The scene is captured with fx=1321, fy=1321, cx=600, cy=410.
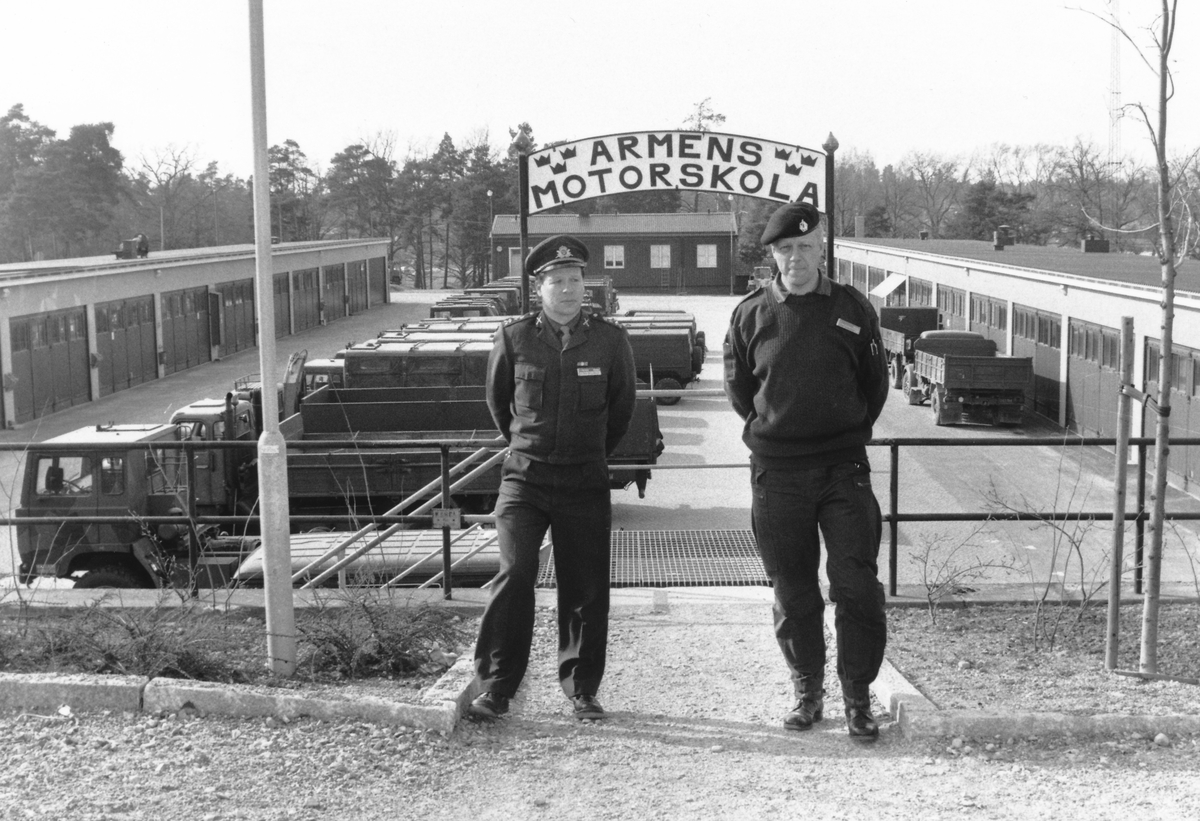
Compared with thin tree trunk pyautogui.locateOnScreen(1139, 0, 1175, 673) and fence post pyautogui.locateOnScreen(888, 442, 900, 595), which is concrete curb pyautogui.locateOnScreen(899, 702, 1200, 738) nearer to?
thin tree trunk pyautogui.locateOnScreen(1139, 0, 1175, 673)

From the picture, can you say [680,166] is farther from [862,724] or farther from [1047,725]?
[1047,725]

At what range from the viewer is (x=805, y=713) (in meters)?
4.91

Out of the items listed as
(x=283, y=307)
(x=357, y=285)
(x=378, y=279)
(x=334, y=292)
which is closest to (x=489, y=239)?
(x=378, y=279)

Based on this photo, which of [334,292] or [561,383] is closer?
[561,383]

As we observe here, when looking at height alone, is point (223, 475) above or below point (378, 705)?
below

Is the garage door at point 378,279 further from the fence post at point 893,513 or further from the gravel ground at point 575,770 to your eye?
the gravel ground at point 575,770

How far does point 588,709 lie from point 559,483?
87cm

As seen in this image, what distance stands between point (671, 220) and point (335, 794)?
70.5 metres

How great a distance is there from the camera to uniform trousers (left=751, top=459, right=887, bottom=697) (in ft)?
15.7

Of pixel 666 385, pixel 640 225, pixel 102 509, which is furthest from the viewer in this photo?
pixel 640 225

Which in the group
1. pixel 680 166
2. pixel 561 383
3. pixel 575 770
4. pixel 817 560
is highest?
pixel 680 166

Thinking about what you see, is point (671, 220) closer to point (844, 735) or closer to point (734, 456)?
point (734, 456)

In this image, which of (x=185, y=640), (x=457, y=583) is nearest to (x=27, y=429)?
(x=457, y=583)

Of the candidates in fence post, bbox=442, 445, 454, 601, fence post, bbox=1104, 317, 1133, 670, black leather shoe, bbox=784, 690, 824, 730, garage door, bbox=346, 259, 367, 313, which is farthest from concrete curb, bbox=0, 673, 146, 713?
garage door, bbox=346, 259, 367, 313
